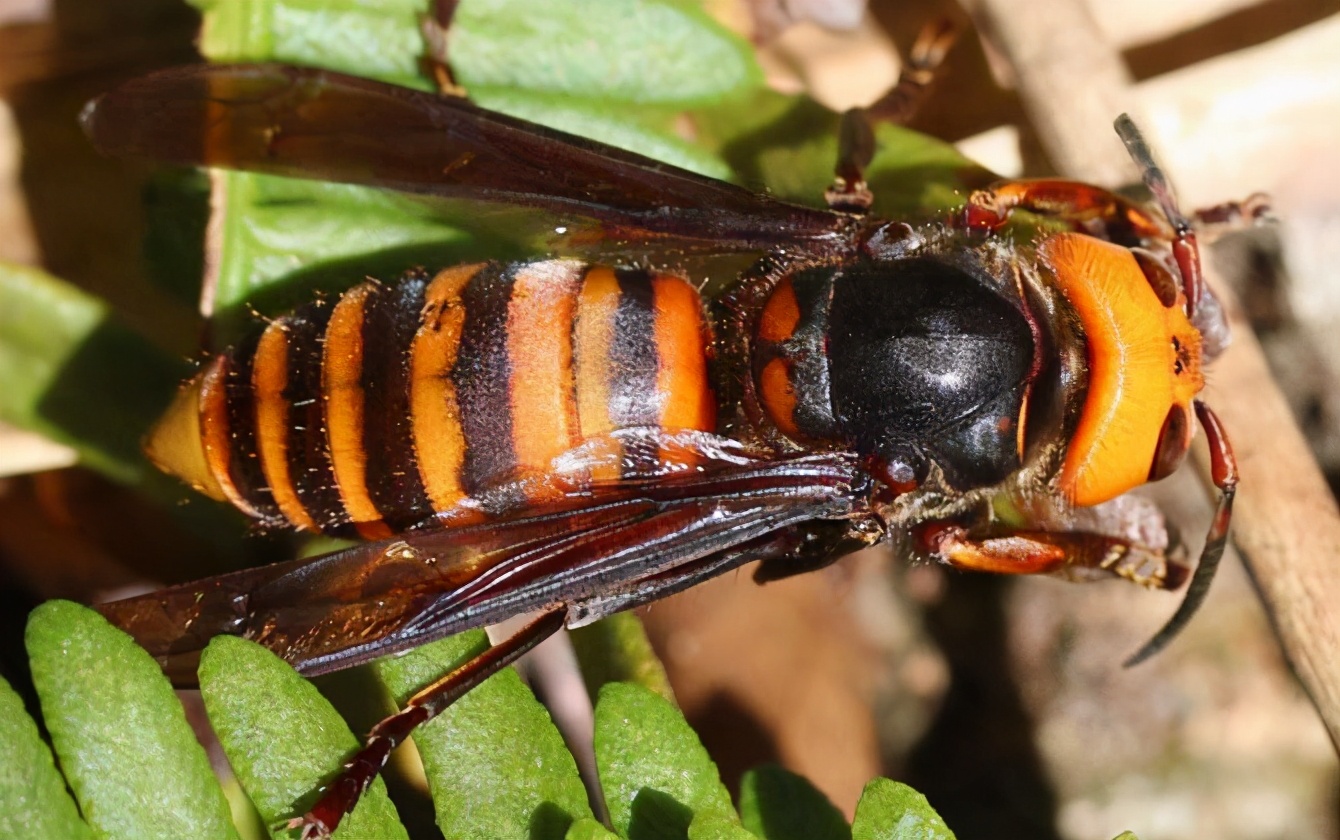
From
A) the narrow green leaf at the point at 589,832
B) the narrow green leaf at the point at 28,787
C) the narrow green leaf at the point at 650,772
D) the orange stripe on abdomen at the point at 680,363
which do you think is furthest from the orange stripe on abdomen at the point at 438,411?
the narrow green leaf at the point at 28,787

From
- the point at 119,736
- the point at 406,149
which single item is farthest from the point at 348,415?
the point at 119,736

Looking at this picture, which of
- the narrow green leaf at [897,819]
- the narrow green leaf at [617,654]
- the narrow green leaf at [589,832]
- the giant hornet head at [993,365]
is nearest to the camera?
the narrow green leaf at [589,832]

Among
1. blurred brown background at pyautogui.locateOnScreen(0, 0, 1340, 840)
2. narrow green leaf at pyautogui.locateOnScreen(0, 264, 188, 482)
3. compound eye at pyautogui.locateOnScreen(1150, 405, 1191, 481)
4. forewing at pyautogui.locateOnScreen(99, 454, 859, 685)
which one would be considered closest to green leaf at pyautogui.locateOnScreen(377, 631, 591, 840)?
forewing at pyautogui.locateOnScreen(99, 454, 859, 685)

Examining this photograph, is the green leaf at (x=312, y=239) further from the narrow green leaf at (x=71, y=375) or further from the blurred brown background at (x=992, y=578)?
the blurred brown background at (x=992, y=578)

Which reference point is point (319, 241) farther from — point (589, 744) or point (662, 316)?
point (589, 744)

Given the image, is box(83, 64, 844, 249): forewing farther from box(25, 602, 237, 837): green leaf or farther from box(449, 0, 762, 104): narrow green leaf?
box(25, 602, 237, 837): green leaf

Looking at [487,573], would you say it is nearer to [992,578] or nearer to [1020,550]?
[1020,550]
